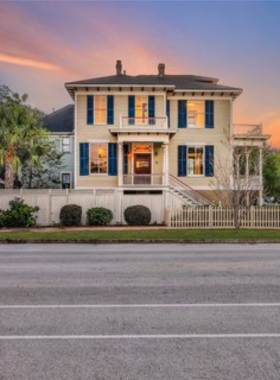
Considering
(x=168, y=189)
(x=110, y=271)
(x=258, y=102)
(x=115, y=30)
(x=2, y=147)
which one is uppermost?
(x=115, y=30)

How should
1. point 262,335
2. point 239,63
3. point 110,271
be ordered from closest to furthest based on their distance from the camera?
point 262,335 → point 110,271 → point 239,63

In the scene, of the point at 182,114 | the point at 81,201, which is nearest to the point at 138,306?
the point at 81,201

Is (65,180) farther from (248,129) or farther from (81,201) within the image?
(248,129)

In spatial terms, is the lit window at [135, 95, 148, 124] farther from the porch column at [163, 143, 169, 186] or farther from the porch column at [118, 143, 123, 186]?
the porch column at [163, 143, 169, 186]

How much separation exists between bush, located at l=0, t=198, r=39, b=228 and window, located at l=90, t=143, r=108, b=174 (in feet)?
24.7

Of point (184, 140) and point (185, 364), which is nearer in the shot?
point (185, 364)

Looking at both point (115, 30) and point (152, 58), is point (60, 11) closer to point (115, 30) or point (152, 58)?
point (115, 30)

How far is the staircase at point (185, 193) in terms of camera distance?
26852 millimetres

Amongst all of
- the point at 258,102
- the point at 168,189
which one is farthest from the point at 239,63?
the point at 168,189

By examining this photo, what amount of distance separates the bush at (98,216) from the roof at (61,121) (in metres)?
14.5

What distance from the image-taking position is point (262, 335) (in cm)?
512

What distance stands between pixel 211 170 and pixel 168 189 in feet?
16.3

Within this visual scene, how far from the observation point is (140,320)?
19.1 ft

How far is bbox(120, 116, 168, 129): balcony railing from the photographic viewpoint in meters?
28.3
